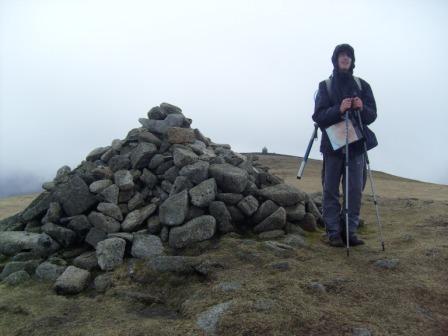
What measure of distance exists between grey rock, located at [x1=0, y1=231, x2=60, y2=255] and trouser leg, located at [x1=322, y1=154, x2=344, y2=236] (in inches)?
243

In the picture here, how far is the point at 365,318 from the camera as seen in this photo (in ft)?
18.7

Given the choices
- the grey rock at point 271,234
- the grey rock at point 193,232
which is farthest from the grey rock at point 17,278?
the grey rock at point 271,234

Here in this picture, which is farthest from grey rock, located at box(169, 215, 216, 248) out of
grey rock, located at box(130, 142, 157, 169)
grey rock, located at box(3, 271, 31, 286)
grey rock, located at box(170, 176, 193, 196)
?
grey rock, located at box(3, 271, 31, 286)

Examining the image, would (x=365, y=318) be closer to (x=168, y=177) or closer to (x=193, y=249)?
(x=193, y=249)

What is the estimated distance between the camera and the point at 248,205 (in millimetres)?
9695

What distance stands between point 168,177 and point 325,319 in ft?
19.8


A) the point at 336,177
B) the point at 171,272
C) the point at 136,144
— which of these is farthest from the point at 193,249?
the point at 136,144

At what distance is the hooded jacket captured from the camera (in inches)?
353

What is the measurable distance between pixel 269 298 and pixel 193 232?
120 inches

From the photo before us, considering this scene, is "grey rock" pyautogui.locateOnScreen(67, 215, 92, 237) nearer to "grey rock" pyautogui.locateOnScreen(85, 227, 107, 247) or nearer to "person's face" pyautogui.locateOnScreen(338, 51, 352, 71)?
"grey rock" pyautogui.locateOnScreen(85, 227, 107, 247)

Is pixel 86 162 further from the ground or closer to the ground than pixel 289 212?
further from the ground

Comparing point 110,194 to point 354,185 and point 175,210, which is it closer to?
point 175,210

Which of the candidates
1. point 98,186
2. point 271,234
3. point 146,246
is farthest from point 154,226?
point 271,234

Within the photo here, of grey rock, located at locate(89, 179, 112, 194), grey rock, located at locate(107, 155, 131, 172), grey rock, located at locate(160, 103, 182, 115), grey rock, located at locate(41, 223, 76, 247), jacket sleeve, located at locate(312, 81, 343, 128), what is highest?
grey rock, located at locate(160, 103, 182, 115)
